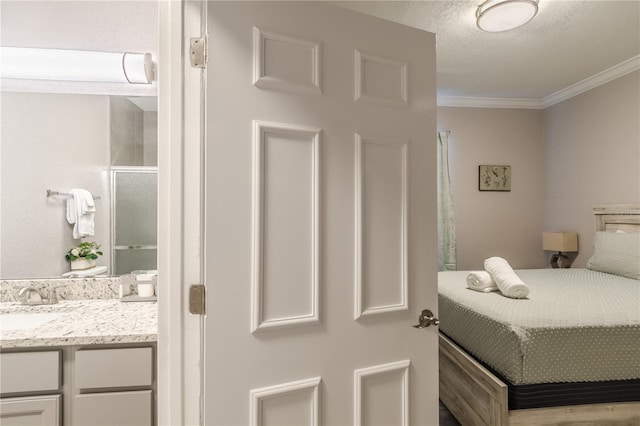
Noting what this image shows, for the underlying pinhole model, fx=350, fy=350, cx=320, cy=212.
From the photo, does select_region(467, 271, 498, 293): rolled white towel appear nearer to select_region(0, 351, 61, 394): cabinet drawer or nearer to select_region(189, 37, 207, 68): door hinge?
select_region(189, 37, 207, 68): door hinge

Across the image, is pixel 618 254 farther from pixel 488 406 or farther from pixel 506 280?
pixel 488 406

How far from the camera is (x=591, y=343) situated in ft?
5.84

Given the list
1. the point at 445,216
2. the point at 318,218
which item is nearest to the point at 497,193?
the point at 445,216

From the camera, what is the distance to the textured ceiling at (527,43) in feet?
7.89

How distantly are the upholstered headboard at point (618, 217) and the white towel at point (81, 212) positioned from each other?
4.39 metres

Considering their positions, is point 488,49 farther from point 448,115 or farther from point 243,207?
point 243,207

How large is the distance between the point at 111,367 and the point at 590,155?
4633 mm

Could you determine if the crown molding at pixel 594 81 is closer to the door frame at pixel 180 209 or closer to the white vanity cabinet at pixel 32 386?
the door frame at pixel 180 209

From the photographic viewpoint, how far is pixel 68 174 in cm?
198

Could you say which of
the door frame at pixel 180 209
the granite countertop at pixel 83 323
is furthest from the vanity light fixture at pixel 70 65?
the granite countertop at pixel 83 323

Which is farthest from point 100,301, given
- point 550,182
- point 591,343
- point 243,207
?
point 550,182

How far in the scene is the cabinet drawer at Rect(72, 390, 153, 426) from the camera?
4.35ft

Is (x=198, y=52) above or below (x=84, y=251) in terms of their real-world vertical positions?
above

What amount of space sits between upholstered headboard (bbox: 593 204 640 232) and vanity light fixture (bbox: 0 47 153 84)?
13.6 feet
